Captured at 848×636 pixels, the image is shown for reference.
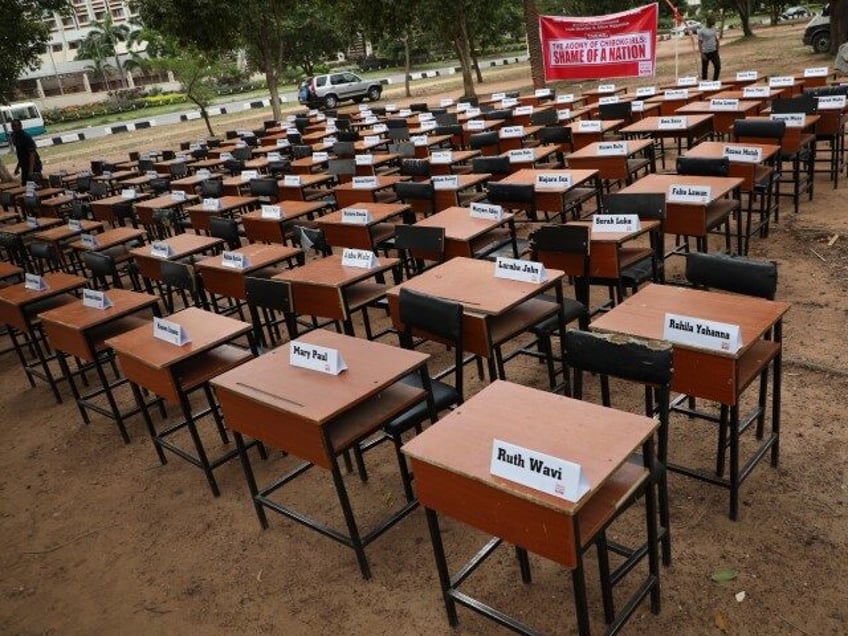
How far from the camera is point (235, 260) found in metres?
4.68

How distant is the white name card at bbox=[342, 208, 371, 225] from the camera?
534 centimetres

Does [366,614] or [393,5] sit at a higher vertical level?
[393,5]

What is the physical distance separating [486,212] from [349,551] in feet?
8.78

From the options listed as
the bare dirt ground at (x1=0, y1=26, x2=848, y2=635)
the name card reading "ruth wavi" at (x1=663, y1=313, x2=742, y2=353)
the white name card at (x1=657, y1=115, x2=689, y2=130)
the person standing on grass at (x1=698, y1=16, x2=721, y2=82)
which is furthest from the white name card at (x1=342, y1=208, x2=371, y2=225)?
the person standing on grass at (x1=698, y1=16, x2=721, y2=82)

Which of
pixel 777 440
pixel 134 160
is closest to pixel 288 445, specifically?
pixel 777 440

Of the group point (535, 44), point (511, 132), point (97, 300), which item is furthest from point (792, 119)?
point (535, 44)

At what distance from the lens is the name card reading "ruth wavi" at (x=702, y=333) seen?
8.16 feet

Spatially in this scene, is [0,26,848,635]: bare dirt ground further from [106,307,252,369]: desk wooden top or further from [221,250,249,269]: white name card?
[221,250,249,269]: white name card

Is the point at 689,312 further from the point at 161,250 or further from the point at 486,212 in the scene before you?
the point at 161,250

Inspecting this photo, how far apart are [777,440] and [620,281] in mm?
1282

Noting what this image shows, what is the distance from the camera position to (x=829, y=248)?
5.32 m

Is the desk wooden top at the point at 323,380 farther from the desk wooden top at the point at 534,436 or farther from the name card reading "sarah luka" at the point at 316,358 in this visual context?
the desk wooden top at the point at 534,436

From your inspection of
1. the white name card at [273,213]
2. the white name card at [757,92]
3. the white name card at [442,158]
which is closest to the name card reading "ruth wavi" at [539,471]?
the white name card at [273,213]

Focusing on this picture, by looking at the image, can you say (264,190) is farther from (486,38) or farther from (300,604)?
(486,38)
